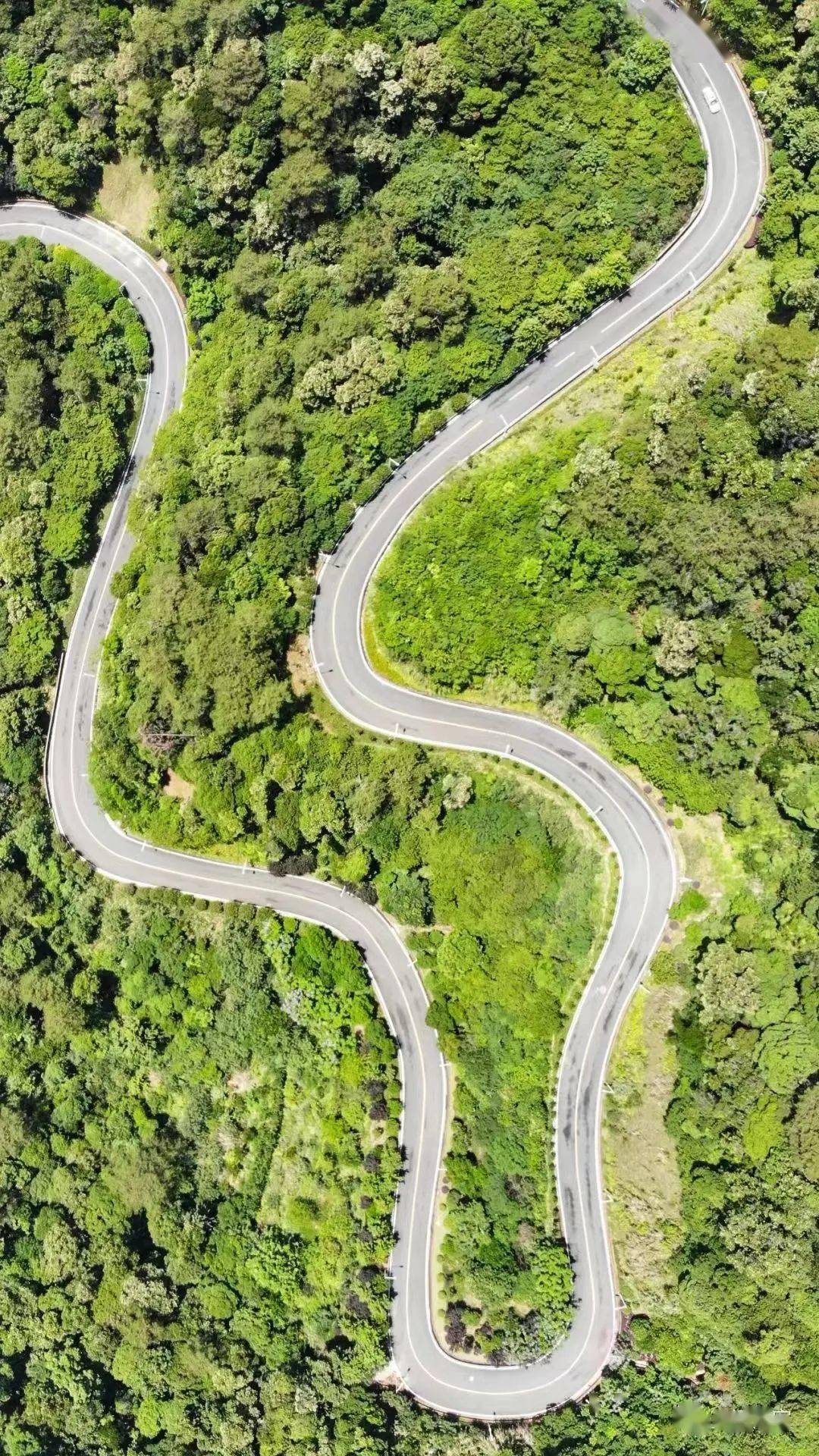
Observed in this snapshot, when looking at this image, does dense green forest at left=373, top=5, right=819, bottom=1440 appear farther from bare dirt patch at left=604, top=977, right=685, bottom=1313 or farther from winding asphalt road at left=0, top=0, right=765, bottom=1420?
winding asphalt road at left=0, top=0, right=765, bottom=1420

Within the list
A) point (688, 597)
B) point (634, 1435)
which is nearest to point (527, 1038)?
point (634, 1435)

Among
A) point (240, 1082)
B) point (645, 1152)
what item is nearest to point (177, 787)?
point (240, 1082)

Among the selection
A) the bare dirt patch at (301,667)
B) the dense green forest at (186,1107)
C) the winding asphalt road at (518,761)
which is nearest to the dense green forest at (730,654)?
the winding asphalt road at (518,761)

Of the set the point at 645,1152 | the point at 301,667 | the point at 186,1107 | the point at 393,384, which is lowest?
the point at 186,1107

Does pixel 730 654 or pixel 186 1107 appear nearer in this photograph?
pixel 730 654

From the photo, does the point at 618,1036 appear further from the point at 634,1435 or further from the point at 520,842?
the point at 634,1435

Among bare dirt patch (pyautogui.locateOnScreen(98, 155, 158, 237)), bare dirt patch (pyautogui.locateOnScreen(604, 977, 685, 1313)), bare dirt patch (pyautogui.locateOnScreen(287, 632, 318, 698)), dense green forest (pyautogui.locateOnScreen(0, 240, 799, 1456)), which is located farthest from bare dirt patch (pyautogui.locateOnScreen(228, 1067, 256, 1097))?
bare dirt patch (pyautogui.locateOnScreen(98, 155, 158, 237))

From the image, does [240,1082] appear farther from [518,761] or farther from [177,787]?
[518,761]

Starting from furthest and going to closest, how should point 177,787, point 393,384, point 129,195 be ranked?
point 129,195 → point 177,787 → point 393,384
